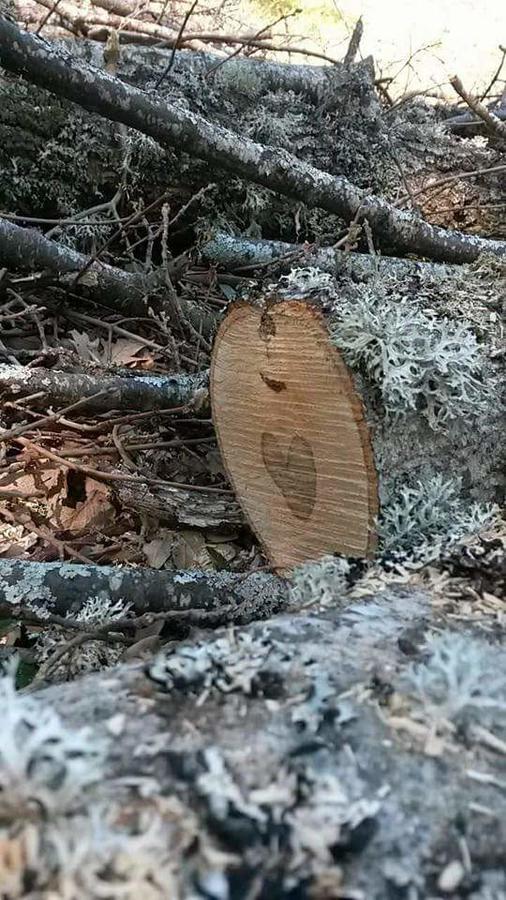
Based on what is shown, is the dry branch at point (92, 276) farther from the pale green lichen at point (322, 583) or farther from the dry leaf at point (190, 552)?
the pale green lichen at point (322, 583)

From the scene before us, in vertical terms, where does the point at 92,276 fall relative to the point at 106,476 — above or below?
above

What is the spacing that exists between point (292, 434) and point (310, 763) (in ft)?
3.31

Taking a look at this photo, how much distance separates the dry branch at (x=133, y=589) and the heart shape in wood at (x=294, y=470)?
0.22 metres

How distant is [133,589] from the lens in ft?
5.98

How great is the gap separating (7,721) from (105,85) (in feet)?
7.55

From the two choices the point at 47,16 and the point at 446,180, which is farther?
the point at 446,180

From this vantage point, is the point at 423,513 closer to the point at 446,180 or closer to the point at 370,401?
the point at 370,401

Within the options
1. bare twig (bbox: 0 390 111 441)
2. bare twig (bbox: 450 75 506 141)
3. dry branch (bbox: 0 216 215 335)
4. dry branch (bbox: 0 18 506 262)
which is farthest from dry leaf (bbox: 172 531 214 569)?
bare twig (bbox: 450 75 506 141)

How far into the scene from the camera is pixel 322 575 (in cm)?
130

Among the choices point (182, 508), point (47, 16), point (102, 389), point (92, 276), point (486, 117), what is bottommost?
point (182, 508)

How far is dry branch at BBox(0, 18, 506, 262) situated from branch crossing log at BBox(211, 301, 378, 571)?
0.91m

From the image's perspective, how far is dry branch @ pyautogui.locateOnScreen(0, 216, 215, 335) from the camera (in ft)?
8.75

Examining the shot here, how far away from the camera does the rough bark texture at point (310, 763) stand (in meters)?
0.70

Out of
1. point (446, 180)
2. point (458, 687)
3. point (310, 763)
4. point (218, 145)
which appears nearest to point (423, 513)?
point (458, 687)
